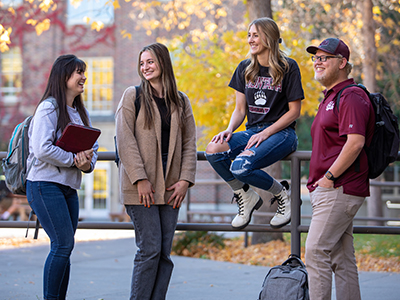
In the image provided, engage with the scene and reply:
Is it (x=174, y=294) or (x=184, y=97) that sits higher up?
(x=184, y=97)

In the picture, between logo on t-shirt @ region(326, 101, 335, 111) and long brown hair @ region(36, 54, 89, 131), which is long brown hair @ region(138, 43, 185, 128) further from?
logo on t-shirt @ region(326, 101, 335, 111)

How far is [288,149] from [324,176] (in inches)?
26.3

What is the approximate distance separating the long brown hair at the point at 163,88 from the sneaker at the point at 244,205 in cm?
75

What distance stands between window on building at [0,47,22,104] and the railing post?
64.0ft

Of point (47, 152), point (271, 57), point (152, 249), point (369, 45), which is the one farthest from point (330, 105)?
point (369, 45)

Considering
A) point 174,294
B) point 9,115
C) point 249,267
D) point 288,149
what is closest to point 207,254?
point 249,267

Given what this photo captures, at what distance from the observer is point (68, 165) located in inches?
140

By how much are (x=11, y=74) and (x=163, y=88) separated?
1976 centimetres

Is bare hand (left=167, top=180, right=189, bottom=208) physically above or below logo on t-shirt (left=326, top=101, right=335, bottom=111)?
below

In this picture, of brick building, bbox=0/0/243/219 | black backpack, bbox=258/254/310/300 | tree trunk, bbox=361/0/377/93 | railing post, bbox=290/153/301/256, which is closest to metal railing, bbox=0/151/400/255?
railing post, bbox=290/153/301/256

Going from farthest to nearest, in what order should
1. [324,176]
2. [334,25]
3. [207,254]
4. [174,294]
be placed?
[334,25] < [207,254] < [174,294] < [324,176]

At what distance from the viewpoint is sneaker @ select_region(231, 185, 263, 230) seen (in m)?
3.84

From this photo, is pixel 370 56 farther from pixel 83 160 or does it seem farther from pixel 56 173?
pixel 56 173

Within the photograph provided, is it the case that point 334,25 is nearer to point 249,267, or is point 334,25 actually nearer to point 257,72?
point 249,267
